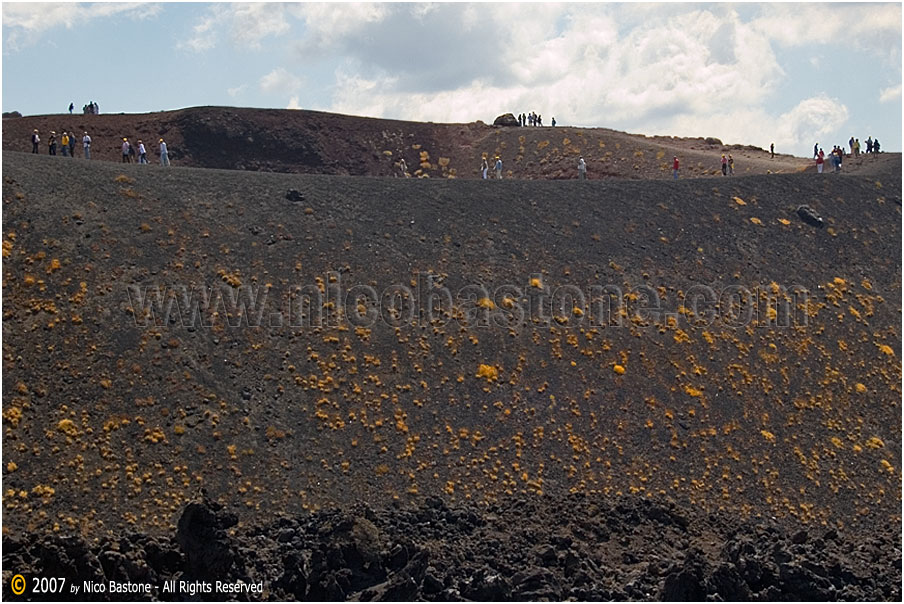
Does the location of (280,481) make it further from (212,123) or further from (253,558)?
(212,123)

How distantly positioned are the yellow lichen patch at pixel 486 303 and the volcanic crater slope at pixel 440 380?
7cm

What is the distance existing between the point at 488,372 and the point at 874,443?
45.9ft

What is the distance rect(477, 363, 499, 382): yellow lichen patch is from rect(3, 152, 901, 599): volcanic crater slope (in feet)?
0.79

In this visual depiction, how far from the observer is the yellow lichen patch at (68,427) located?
27.9 metres

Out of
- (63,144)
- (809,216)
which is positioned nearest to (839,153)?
(809,216)

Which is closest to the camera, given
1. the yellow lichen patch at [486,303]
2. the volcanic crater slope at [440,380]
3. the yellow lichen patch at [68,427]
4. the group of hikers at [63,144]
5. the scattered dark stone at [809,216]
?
the volcanic crater slope at [440,380]

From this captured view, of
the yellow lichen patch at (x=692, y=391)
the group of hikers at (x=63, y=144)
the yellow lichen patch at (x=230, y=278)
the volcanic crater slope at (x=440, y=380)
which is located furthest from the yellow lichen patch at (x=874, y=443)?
the group of hikers at (x=63, y=144)

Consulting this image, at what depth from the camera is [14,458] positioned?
87.8 ft

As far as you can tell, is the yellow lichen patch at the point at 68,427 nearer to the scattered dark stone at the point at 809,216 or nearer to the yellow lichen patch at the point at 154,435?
the yellow lichen patch at the point at 154,435

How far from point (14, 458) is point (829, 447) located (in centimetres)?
2582

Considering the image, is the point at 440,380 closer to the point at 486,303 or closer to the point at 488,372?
the point at 488,372

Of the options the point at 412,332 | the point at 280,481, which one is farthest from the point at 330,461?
the point at 412,332

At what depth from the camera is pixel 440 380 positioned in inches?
1324

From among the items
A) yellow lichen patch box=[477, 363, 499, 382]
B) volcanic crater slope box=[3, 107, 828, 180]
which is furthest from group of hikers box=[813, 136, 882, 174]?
yellow lichen patch box=[477, 363, 499, 382]
